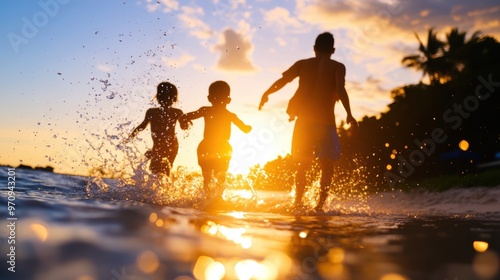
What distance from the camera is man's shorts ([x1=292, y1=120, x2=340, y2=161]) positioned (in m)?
6.08

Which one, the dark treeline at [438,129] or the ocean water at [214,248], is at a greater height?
the dark treeline at [438,129]

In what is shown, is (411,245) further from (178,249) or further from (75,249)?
(75,249)

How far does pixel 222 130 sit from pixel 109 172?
6.05 feet

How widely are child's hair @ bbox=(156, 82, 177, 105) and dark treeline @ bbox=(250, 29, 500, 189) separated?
17711mm

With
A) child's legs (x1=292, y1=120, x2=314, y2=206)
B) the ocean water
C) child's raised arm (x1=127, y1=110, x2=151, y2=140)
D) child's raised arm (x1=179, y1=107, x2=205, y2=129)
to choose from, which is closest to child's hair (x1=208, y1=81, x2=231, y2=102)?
child's raised arm (x1=179, y1=107, x2=205, y2=129)

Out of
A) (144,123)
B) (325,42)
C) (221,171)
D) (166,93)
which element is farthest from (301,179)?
(144,123)

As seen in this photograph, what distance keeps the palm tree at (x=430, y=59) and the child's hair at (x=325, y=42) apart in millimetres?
41025

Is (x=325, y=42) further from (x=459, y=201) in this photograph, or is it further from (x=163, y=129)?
(x=459, y=201)

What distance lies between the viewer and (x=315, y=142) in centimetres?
611

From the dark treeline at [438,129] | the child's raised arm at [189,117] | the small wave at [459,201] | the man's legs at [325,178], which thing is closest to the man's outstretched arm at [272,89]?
the child's raised arm at [189,117]

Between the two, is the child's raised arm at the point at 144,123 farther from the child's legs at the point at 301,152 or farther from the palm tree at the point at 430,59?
the palm tree at the point at 430,59

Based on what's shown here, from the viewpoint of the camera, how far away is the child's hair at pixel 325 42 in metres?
6.14

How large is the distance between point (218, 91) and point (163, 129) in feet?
3.58

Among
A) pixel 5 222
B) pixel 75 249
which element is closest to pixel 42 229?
pixel 5 222
